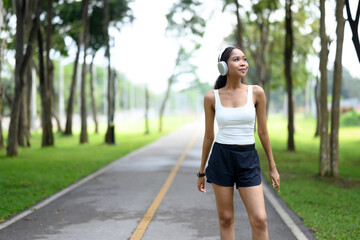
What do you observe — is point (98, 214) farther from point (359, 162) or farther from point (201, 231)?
point (359, 162)

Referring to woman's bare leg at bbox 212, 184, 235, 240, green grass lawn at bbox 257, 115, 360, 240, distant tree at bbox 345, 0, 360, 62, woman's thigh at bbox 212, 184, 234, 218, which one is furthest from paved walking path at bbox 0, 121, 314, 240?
distant tree at bbox 345, 0, 360, 62

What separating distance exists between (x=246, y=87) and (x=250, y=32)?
35.8 m

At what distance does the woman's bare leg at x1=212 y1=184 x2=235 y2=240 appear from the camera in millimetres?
4020

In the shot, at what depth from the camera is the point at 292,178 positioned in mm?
11945

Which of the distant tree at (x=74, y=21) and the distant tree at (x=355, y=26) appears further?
the distant tree at (x=74, y=21)

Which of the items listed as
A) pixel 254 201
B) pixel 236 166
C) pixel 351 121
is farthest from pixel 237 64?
pixel 351 121

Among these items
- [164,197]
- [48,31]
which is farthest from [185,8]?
[164,197]

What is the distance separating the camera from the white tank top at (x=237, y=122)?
13.0 ft

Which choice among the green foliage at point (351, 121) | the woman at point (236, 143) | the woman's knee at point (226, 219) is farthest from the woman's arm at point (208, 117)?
the green foliage at point (351, 121)

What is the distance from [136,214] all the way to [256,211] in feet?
13.0

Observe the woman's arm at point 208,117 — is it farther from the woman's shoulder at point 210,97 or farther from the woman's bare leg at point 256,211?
the woman's bare leg at point 256,211

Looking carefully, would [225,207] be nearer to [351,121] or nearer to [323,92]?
[323,92]

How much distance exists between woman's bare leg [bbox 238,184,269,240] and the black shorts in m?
0.06

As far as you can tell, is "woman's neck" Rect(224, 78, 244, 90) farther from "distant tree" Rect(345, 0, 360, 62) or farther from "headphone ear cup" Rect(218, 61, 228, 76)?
"distant tree" Rect(345, 0, 360, 62)
